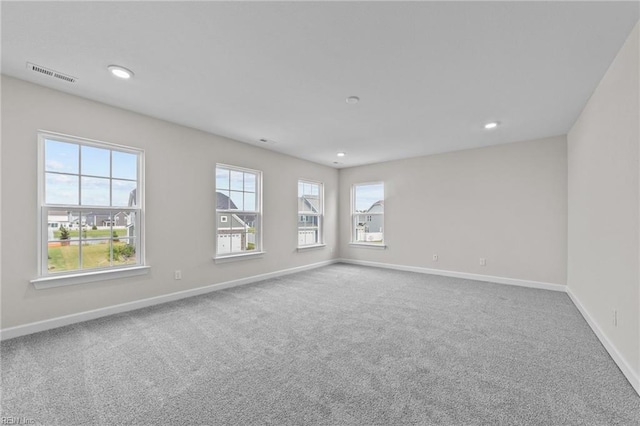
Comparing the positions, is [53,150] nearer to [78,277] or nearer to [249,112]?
[78,277]

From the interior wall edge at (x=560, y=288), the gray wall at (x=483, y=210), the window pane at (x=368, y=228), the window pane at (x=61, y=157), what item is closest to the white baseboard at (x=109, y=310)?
the window pane at (x=61, y=157)

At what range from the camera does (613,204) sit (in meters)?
2.14

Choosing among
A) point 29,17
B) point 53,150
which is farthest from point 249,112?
point 53,150

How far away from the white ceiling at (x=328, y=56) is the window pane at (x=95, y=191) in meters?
0.90

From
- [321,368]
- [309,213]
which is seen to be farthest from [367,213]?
[321,368]

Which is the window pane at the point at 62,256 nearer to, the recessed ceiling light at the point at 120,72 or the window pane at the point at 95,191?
the window pane at the point at 95,191

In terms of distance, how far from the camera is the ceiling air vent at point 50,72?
2.28 m

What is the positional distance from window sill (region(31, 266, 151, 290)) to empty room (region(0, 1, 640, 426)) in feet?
0.08

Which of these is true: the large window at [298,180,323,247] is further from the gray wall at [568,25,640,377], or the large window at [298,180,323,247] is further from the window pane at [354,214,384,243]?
the gray wall at [568,25,640,377]

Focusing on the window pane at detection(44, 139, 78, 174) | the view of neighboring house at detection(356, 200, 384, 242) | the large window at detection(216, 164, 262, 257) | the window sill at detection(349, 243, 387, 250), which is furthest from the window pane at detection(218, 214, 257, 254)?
the view of neighboring house at detection(356, 200, 384, 242)

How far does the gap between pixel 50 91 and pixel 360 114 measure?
3.28 meters

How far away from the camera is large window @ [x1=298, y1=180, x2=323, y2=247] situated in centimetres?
580

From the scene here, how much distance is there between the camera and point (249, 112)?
3.25 metres

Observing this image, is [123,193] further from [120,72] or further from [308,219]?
[308,219]
